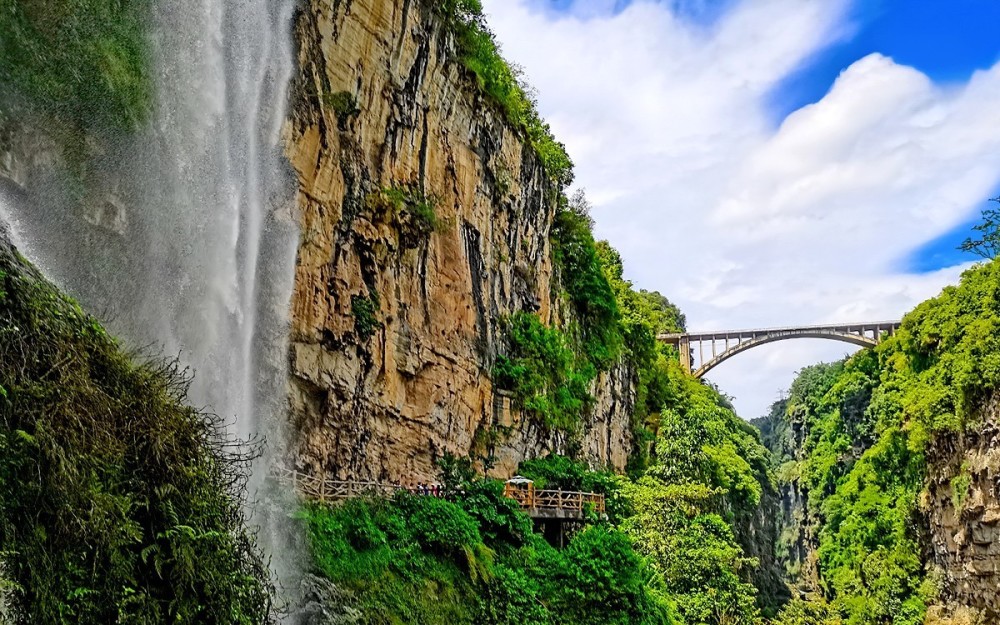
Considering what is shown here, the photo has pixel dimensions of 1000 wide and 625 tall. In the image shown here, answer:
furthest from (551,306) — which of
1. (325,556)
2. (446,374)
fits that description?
(325,556)

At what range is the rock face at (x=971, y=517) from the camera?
28859mm

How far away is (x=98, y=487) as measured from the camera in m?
6.75

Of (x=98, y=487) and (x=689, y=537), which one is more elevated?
(x=98, y=487)

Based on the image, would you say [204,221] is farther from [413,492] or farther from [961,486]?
[961,486]

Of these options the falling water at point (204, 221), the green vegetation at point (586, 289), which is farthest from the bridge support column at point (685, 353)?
the falling water at point (204, 221)

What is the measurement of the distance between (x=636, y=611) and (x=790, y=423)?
4739 cm

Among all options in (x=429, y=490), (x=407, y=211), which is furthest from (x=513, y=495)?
(x=407, y=211)

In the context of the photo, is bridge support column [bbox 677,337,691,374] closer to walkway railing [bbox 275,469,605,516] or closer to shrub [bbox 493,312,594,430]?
shrub [bbox 493,312,594,430]

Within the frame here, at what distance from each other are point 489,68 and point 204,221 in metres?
13.4

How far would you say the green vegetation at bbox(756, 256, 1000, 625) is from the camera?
105ft

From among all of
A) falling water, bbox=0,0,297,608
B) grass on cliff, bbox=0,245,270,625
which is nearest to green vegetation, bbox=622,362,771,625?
falling water, bbox=0,0,297,608

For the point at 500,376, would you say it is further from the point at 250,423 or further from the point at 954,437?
the point at 954,437

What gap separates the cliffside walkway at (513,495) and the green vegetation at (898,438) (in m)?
17.2

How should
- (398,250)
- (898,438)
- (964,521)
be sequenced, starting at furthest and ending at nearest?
(898,438)
(964,521)
(398,250)
